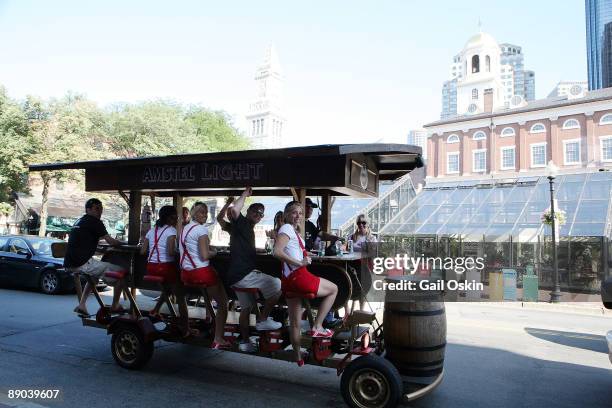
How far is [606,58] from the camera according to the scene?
146125mm

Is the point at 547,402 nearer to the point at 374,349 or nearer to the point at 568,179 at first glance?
the point at 374,349

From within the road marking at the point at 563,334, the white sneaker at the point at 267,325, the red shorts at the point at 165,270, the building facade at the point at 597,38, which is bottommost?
the road marking at the point at 563,334

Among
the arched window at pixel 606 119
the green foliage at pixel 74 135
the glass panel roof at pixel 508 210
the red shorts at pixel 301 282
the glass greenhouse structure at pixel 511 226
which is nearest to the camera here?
the red shorts at pixel 301 282

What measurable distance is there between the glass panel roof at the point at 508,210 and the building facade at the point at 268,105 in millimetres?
122316

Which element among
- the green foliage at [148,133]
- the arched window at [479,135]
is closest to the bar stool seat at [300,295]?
the green foliage at [148,133]

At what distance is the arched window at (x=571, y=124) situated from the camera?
42.9 m

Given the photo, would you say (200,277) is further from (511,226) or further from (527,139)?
(527,139)

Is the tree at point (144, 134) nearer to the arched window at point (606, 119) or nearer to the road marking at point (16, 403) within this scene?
the road marking at point (16, 403)

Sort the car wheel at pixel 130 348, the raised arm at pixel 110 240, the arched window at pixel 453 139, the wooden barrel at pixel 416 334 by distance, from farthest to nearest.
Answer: the arched window at pixel 453 139, the raised arm at pixel 110 240, the car wheel at pixel 130 348, the wooden barrel at pixel 416 334

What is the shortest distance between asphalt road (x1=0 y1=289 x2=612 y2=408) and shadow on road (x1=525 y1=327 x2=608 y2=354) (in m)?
0.04

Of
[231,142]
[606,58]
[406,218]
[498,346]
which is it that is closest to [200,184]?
[498,346]

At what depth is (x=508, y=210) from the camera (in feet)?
83.9

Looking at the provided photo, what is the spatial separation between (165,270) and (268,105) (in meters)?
149

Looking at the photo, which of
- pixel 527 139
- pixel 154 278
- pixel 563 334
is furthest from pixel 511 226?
pixel 527 139
